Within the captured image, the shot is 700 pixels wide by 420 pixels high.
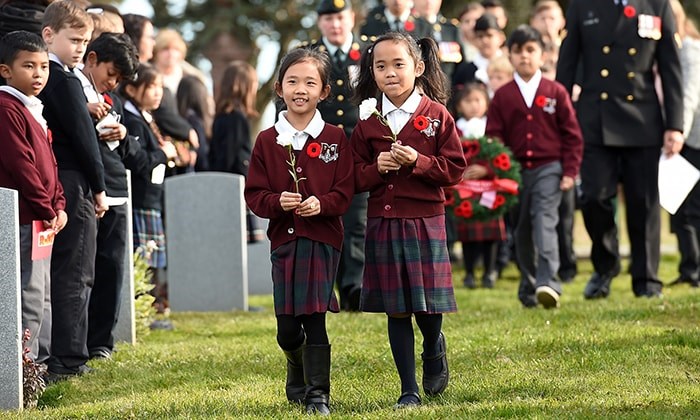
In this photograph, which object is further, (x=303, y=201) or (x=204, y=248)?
(x=204, y=248)

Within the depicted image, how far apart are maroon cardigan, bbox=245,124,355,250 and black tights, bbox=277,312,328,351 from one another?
1.17ft

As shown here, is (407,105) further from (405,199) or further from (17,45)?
(17,45)

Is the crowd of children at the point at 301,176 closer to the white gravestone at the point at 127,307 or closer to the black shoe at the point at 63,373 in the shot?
the black shoe at the point at 63,373

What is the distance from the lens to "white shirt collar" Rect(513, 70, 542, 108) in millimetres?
10469

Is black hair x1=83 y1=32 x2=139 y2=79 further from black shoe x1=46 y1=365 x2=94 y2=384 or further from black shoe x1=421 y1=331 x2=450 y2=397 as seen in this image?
black shoe x1=421 y1=331 x2=450 y2=397

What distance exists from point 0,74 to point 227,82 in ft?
17.0

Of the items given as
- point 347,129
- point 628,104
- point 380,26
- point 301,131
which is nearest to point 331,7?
point 380,26

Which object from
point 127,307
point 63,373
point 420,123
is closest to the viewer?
point 420,123

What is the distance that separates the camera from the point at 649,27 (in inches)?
427

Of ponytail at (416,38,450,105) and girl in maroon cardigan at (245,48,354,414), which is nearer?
girl in maroon cardigan at (245,48,354,414)

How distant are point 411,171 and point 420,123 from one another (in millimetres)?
244

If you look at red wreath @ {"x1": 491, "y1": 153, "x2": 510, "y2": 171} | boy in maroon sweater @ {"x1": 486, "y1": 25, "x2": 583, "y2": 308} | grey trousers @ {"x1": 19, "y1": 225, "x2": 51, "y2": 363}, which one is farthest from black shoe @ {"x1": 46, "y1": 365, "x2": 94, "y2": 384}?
red wreath @ {"x1": 491, "y1": 153, "x2": 510, "y2": 171}

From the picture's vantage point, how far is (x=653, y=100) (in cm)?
1100

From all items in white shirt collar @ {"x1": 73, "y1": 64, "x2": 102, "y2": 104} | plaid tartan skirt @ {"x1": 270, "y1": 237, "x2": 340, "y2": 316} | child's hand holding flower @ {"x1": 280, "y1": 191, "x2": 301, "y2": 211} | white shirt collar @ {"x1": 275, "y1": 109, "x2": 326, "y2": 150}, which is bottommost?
plaid tartan skirt @ {"x1": 270, "y1": 237, "x2": 340, "y2": 316}
